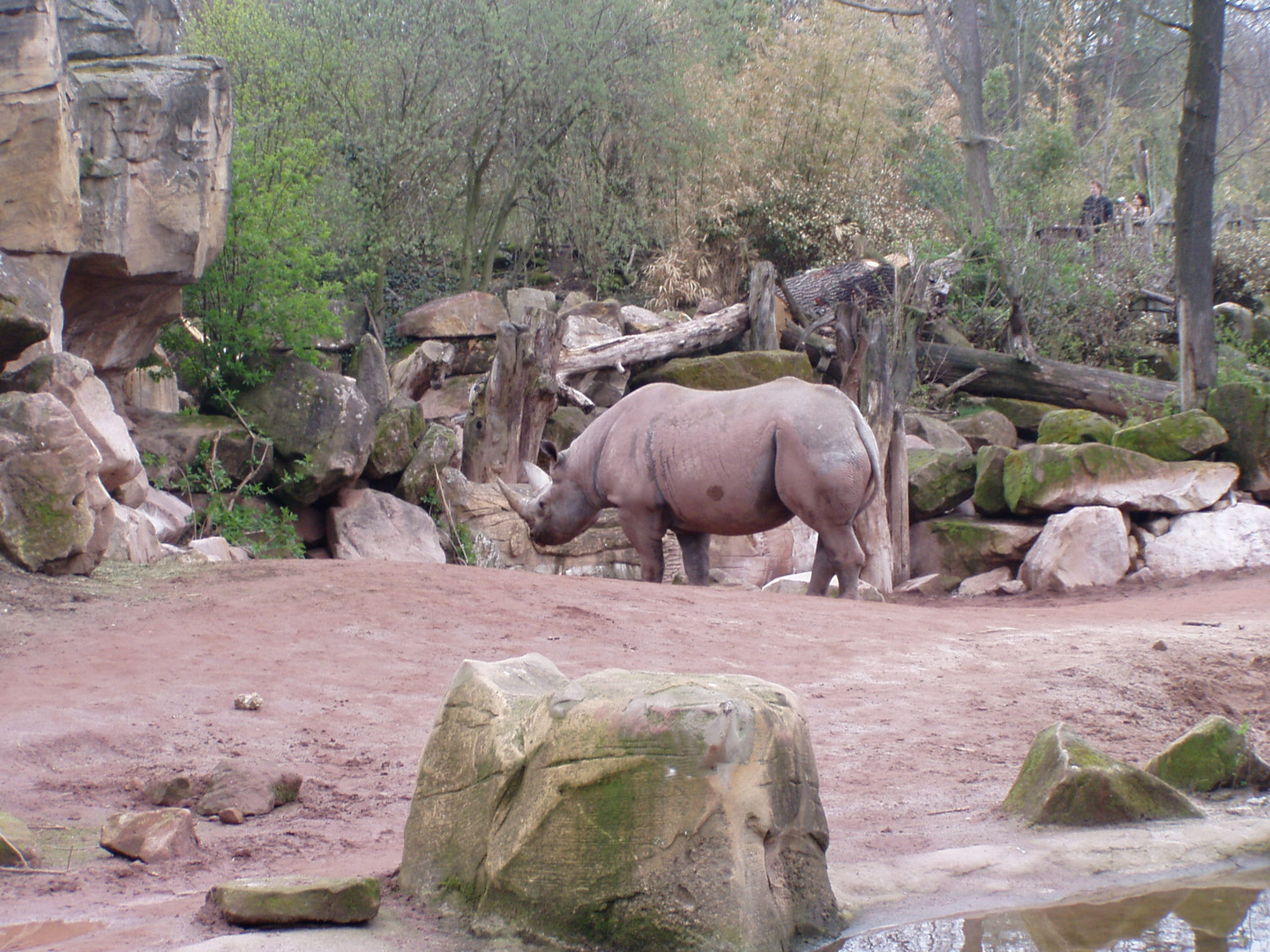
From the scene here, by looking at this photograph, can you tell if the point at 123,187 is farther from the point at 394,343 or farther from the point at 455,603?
the point at 394,343

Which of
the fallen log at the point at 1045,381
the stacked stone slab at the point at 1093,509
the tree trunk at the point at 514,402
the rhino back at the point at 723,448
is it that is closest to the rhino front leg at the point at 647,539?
the rhino back at the point at 723,448

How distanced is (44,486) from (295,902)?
15.8 feet

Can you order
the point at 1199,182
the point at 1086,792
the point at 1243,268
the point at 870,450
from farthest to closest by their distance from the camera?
the point at 1243,268 < the point at 1199,182 < the point at 870,450 < the point at 1086,792

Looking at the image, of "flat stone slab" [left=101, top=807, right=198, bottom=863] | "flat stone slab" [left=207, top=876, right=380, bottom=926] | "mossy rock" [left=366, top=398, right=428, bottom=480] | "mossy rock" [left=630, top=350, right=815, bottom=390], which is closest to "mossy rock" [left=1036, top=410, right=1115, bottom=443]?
"mossy rock" [left=630, top=350, right=815, bottom=390]

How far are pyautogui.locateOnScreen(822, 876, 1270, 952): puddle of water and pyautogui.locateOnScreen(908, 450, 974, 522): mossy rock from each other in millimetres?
8780

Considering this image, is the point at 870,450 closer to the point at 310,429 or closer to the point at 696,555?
the point at 696,555

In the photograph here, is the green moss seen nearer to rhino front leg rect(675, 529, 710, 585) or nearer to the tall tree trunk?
rhino front leg rect(675, 529, 710, 585)

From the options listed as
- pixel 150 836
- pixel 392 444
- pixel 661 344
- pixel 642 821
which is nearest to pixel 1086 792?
pixel 642 821

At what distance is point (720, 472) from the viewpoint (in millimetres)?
9320

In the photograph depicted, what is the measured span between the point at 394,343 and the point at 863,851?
51.1 ft

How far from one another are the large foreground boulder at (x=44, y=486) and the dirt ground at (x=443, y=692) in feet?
0.63

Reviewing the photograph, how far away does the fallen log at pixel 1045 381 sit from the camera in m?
14.7

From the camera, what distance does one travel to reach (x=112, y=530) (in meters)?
7.80

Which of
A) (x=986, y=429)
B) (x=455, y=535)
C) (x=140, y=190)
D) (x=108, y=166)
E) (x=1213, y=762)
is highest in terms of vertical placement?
(x=108, y=166)
